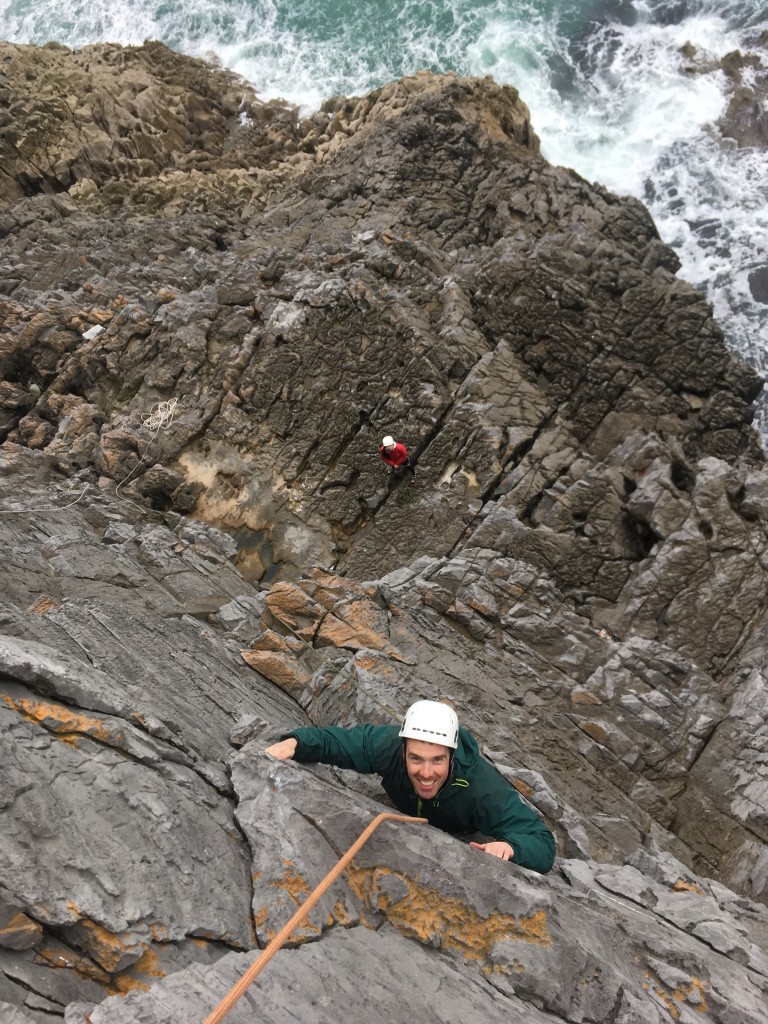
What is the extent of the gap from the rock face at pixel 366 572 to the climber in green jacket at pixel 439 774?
0.26m

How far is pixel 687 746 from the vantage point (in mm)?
11484

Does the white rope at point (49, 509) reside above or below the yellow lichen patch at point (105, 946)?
below

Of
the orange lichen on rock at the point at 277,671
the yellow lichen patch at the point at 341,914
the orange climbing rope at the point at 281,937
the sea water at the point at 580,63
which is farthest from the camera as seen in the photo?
the sea water at the point at 580,63

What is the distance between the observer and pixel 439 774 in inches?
188

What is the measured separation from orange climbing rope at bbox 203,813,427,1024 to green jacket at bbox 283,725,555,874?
395 millimetres

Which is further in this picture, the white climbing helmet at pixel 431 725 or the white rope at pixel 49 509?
the white rope at pixel 49 509

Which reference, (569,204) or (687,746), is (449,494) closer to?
(687,746)

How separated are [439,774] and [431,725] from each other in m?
0.40

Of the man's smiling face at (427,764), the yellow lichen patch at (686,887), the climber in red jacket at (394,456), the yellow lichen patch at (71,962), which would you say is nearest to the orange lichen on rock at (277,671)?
the man's smiling face at (427,764)

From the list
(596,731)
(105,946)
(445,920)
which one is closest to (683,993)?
(445,920)

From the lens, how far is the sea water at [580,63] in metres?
30.3

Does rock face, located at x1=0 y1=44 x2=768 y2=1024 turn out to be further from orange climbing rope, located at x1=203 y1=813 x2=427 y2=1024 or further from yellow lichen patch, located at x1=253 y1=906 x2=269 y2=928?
orange climbing rope, located at x1=203 y1=813 x2=427 y2=1024

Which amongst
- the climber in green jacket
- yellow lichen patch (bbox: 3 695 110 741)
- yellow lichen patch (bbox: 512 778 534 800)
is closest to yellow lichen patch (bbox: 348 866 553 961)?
the climber in green jacket

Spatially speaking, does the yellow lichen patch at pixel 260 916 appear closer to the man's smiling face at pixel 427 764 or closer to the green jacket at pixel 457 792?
the green jacket at pixel 457 792
